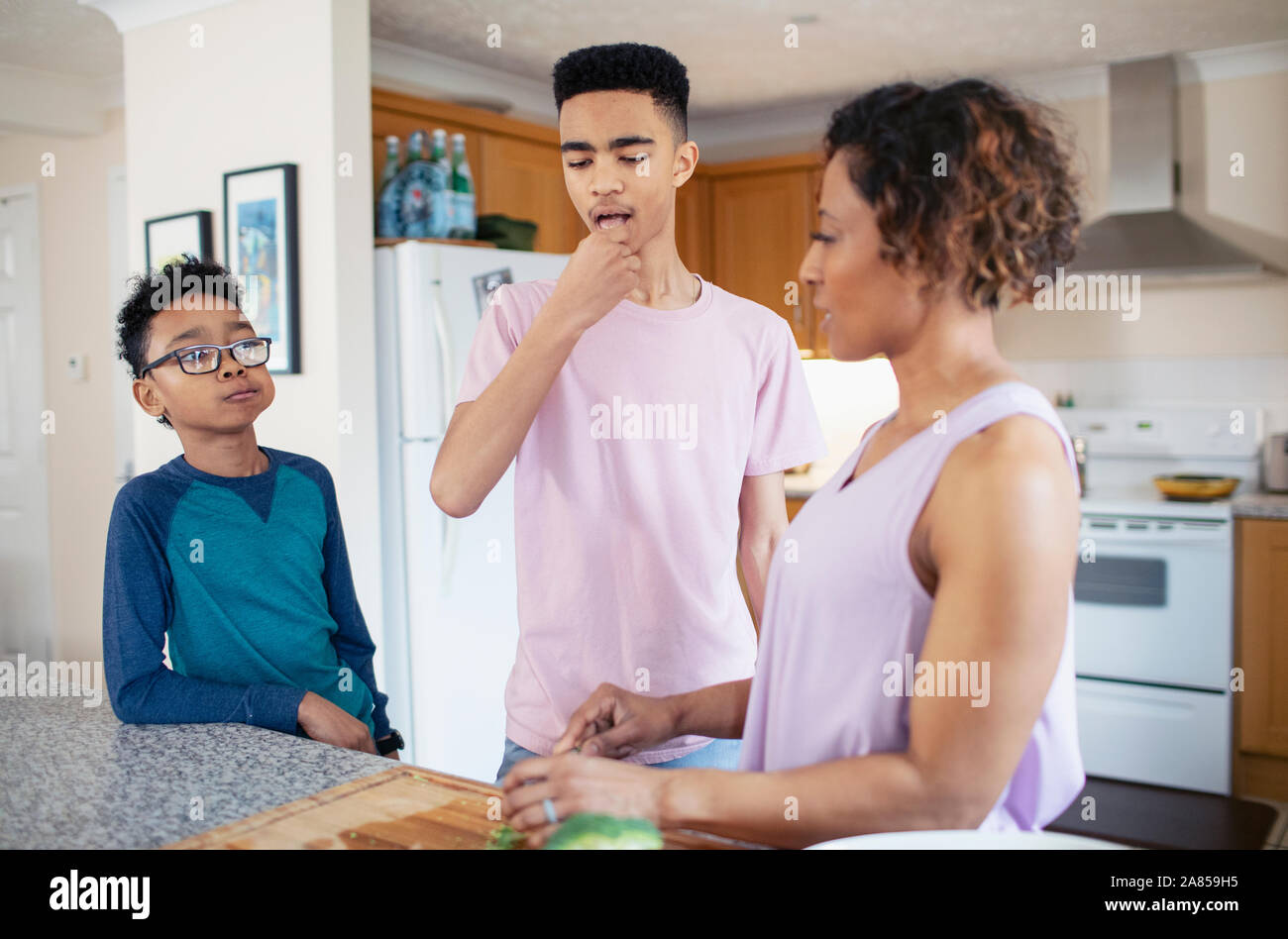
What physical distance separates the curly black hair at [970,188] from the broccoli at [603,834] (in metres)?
0.46

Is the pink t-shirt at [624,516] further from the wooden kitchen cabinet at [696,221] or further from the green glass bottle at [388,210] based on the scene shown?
the wooden kitchen cabinet at [696,221]

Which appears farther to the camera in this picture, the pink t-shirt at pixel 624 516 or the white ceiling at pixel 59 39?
the white ceiling at pixel 59 39

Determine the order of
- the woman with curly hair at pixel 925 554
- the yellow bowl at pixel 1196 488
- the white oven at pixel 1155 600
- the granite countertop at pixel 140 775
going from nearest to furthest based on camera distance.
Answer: the woman with curly hair at pixel 925 554, the granite countertop at pixel 140 775, the white oven at pixel 1155 600, the yellow bowl at pixel 1196 488

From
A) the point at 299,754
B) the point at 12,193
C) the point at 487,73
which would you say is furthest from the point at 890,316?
the point at 12,193

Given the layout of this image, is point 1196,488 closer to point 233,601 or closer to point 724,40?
point 724,40

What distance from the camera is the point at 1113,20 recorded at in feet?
11.1

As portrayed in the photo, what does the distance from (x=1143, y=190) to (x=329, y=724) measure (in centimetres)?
367

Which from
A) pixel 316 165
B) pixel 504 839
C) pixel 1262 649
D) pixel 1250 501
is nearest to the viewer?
pixel 504 839

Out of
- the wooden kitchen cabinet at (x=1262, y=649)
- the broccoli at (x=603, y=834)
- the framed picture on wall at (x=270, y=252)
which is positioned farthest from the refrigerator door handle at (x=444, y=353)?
the wooden kitchen cabinet at (x=1262, y=649)

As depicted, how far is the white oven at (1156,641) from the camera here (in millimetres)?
3367

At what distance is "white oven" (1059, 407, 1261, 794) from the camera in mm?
3367

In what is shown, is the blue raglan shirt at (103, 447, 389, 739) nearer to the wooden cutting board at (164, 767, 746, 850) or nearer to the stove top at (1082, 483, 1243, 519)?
the wooden cutting board at (164, 767, 746, 850)

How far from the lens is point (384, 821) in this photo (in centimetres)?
92

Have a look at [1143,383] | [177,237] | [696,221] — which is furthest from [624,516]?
[696,221]
